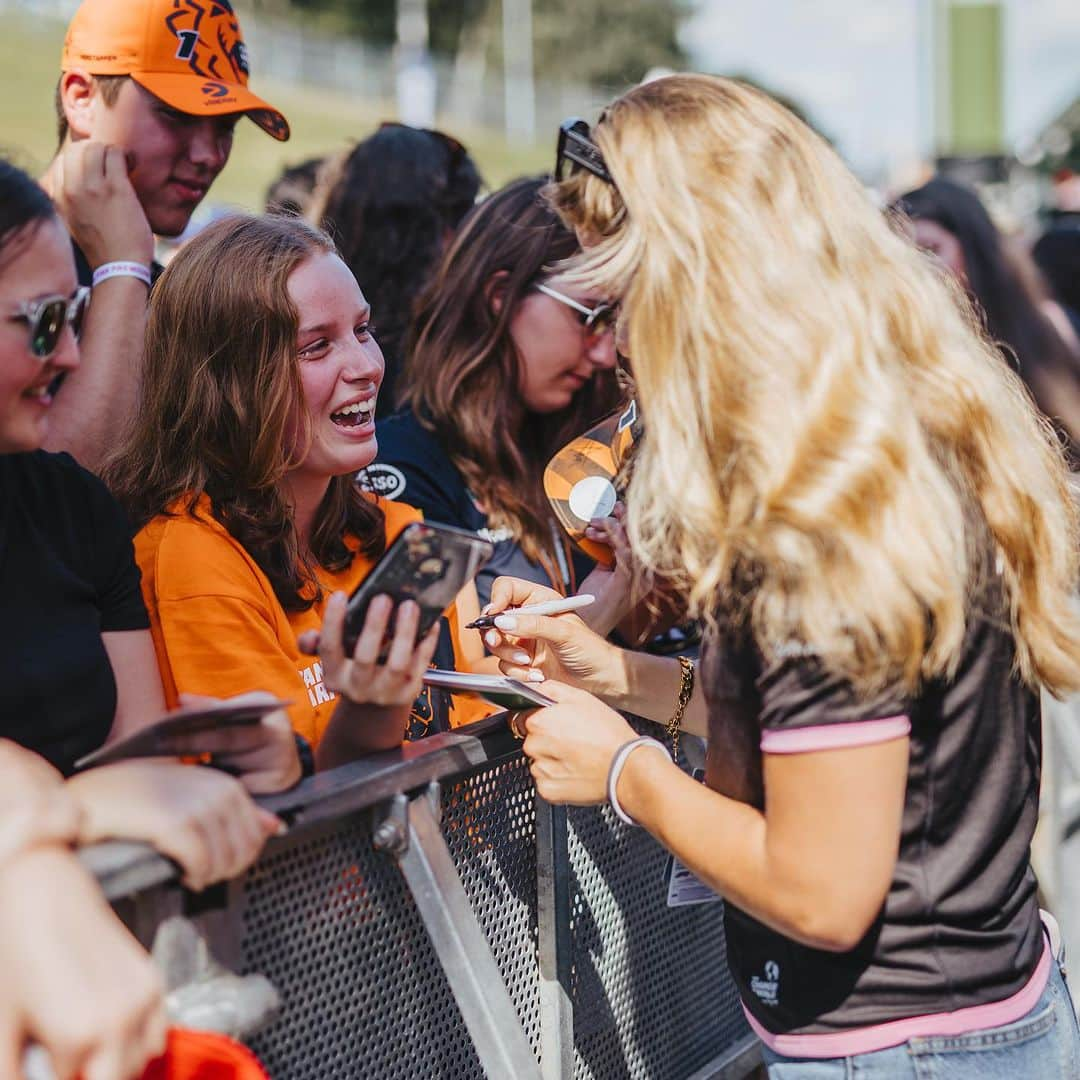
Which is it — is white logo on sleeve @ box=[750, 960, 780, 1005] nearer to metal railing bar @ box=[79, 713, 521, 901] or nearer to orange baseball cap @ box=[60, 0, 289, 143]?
metal railing bar @ box=[79, 713, 521, 901]

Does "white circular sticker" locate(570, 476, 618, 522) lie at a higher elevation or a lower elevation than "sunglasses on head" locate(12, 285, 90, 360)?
lower

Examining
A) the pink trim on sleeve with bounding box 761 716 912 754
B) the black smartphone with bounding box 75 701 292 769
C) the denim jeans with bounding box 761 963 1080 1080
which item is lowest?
the denim jeans with bounding box 761 963 1080 1080

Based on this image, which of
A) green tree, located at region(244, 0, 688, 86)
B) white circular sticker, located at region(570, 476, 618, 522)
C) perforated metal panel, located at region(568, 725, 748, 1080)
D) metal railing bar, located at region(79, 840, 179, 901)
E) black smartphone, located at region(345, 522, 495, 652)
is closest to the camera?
metal railing bar, located at region(79, 840, 179, 901)

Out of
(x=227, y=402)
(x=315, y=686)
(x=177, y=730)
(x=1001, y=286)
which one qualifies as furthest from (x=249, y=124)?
(x=177, y=730)

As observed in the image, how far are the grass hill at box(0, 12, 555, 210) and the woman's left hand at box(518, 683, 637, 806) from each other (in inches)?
951

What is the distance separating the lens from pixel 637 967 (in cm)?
257

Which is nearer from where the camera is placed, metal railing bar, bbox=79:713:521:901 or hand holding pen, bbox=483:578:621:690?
metal railing bar, bbox=79:713:521:901

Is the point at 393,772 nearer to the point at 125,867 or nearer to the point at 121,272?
the point at 125,867

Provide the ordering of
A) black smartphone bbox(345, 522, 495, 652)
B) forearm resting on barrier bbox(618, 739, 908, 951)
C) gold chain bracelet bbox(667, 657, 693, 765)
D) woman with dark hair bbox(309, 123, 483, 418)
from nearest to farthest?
forearm resting on barrier bbox(618, 739, 908, 951) → black smartphone bbox(345, 522, 495, 652) → gold chain bracelet bbox(667, 657, 693, 765) → woman with dark hair bbox(309, 123, 483, 418)

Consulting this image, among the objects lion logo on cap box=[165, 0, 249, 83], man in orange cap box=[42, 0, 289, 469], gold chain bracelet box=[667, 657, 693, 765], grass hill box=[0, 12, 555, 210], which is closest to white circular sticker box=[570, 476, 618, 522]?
gold chain bracelet box=[667, 657, 693, 765]

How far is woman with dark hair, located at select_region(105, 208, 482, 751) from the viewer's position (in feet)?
7.89

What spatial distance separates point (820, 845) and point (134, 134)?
2773mm

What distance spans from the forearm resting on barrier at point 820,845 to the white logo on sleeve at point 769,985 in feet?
0.60

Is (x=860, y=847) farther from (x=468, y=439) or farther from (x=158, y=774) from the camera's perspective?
(x=468, y=439)
